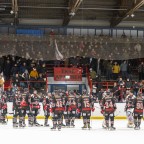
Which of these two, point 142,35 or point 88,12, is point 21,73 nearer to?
point 88,12

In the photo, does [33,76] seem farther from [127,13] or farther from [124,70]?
[127,13]

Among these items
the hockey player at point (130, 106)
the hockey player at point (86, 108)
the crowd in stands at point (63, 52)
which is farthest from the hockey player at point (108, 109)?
the crowd in stands at point (63, 52)

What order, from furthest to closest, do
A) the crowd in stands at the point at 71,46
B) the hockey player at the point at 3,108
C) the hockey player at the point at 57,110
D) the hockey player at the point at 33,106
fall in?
1. the crowd in stands at the point at 71,46
2. the hockey player at the point at 3,108
3. the hockey player at the point at 33,106
4. the hockey player at the point at 57,110

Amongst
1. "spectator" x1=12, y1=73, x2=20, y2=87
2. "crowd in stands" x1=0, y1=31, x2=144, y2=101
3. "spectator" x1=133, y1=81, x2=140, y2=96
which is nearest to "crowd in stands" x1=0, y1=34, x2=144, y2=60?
"crowd in stands" x1=0, y1=31, x2=144, y2=101

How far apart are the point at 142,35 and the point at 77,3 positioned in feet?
27.4

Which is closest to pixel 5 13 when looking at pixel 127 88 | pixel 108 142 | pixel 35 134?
pixel 127 88

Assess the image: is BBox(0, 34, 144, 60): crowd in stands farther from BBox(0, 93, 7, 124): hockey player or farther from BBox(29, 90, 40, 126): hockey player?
BBox(29, 90, 40, 126): hockey player

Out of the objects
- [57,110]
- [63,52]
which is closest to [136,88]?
[63,52]

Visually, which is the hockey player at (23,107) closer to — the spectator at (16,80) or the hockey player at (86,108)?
the hockey player at (86,108)

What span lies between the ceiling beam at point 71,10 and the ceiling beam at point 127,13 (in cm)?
294

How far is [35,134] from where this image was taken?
14664 millimetres

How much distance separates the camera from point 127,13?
82.3 ft

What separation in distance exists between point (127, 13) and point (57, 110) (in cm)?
1062

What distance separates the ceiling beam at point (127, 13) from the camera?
22.9 metres
